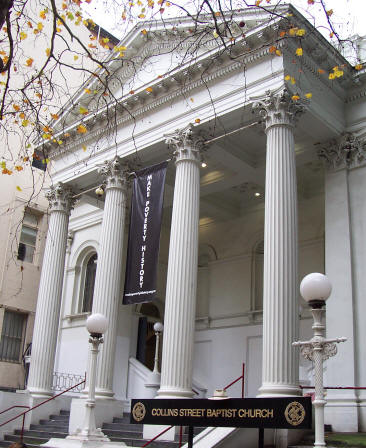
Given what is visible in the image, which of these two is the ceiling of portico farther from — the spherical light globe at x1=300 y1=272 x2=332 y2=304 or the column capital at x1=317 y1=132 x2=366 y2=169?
the spherical light globe at x1=300 y1=272 x2=332 y2=304

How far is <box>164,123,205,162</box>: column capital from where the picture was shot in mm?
16469

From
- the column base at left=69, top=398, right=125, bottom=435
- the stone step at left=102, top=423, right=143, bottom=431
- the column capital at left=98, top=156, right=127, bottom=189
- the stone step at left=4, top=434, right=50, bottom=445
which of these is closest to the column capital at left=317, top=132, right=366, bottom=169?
the column capital at left=98, top=156, right=127, bottom=189

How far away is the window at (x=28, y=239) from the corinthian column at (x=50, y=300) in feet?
18.5

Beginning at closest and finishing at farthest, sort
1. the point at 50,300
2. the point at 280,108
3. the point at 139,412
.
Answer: the point at 139,412 → the point at 280,108 → the point at 50,300

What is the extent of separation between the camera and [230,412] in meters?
7.60

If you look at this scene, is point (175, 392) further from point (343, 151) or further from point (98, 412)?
point (343, 151)

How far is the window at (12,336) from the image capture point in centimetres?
2511

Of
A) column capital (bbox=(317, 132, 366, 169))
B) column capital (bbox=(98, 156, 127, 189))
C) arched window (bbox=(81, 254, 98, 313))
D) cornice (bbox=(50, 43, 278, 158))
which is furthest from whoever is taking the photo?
arched window (bbox=(81, 254, 98, 313))

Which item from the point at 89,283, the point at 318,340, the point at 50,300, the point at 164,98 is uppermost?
the point at 164,98

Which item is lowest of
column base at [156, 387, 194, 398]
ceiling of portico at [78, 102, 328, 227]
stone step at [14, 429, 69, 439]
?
stone step at [14, 429, 69, 439]

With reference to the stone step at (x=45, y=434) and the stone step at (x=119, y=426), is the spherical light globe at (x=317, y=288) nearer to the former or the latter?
the stone step at (x=119, y=426)

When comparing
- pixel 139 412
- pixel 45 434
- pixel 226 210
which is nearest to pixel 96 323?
pixel 139 412

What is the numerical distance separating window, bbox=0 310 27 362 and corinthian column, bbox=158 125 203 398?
1227 cm

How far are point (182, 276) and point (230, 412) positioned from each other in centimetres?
785
